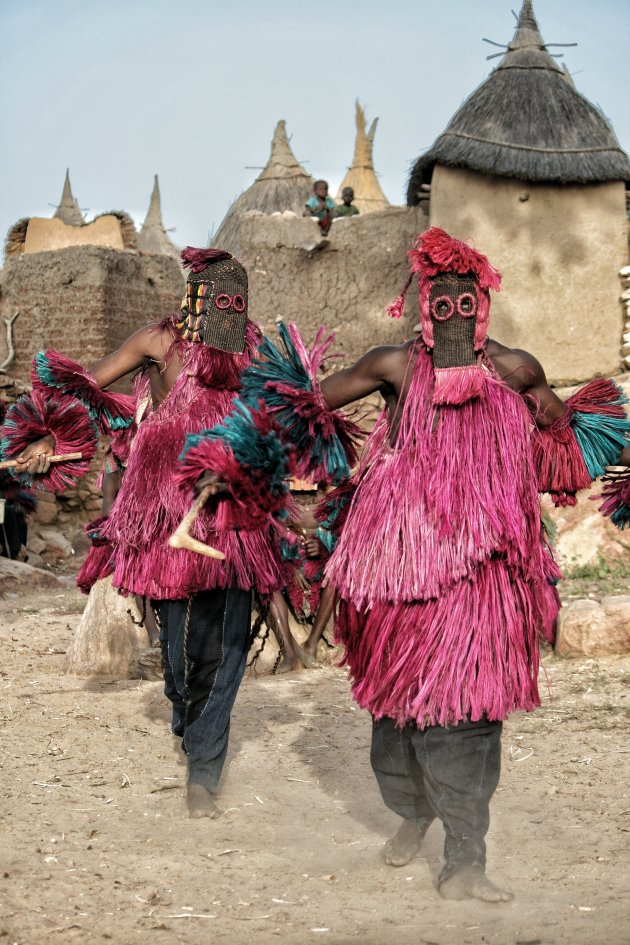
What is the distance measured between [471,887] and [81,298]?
483 inches

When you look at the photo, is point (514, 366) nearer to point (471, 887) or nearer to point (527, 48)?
point (471, 887)

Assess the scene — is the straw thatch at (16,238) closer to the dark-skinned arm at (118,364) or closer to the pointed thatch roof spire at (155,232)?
the pointed thatch roof spire at (155,232)

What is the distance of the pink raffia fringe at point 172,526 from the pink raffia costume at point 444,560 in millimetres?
675

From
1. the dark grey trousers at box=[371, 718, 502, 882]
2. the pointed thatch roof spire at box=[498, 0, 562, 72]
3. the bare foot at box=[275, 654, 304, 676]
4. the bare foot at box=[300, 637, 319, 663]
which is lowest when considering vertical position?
the bare foot at box=[275, 654, 304, 676]

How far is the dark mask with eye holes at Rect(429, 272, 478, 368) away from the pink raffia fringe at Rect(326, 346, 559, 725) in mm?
75

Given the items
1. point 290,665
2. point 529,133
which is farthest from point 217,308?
→ point 529,133

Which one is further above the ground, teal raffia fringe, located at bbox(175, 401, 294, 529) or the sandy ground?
teal raffia fringe, located at bbox(175, 401, 294, 529)

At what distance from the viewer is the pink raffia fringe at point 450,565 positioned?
135 inches

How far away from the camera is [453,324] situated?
140 inches

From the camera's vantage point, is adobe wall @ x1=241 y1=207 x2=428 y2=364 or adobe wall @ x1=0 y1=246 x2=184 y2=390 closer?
adobe wall @ x1=241 y1=207 x2=428 y2=364

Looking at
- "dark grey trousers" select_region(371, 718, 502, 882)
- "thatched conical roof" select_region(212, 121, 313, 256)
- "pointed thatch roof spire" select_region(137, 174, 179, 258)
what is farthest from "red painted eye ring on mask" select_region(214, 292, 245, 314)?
"pointed thatch roof spire" select_region(137, 174, 179, 258)

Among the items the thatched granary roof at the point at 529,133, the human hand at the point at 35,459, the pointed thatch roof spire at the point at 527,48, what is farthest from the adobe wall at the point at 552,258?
the human hand at the point at 35,459

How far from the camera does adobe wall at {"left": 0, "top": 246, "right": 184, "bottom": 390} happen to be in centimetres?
1459

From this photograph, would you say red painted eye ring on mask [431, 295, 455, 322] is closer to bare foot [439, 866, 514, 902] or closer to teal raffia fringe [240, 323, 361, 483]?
teal raffia fringe [240, 323, 361, 483]
